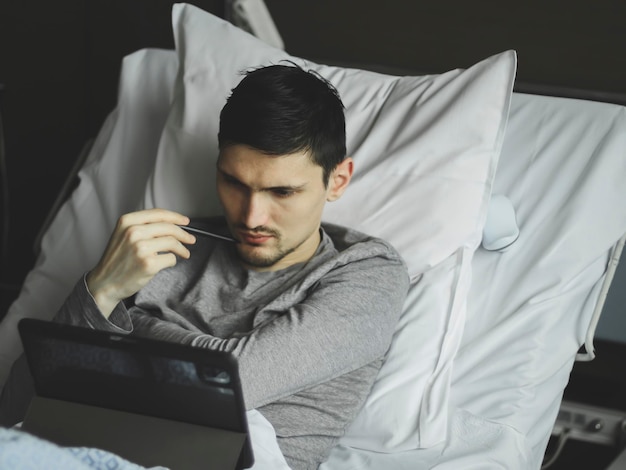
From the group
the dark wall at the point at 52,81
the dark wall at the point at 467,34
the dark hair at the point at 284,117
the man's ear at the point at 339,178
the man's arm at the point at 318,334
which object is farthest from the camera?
the dark wall at the point at 52,81

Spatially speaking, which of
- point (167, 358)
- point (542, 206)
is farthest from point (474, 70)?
point (167, 358)

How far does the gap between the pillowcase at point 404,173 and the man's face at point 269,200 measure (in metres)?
0.20

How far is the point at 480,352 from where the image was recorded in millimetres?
1703

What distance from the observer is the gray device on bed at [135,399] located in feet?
3.94

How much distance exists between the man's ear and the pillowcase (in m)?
0.11

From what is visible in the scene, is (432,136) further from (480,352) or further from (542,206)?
(480,352)

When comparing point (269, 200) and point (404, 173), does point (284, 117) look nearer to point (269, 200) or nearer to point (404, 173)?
point (269, 200)

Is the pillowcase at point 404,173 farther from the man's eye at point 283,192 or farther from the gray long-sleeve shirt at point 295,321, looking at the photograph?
the man's eye at point 283,192

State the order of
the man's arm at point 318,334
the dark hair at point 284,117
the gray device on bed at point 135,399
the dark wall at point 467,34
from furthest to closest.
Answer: the dark wall at point 467,34 → the dark hair at point 284,117 → the man's arm at point 318,334 → the gray device on bed at point 135,399

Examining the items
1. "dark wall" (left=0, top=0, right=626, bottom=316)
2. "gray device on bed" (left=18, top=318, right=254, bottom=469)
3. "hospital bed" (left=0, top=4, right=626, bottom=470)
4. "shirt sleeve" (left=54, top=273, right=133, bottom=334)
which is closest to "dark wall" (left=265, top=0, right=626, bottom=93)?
"dark wall" (left=0, top=0, right=626, bottom=316)

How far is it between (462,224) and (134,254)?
0.61 m

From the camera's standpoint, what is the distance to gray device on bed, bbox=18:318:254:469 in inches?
47.3

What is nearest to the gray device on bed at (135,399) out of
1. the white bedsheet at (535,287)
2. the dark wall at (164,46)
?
the white bedsheet at (535,287)

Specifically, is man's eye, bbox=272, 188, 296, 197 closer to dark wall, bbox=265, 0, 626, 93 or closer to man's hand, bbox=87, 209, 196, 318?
man's hand, bbox=87, 209, 196, 318
